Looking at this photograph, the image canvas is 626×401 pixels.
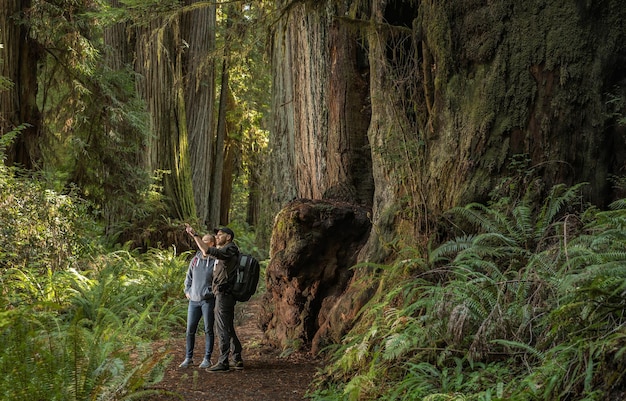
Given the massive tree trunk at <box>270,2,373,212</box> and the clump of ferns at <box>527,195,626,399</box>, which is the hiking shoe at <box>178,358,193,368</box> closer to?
the massive tree trunk at <box>270,2,373,212</box>

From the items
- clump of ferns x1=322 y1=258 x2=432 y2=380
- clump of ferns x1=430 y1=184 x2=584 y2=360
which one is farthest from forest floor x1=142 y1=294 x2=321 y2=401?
clump of ferns x1=430 y1=184 x2=584 y2=360

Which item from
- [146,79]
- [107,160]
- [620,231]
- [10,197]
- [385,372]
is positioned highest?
[146,79]

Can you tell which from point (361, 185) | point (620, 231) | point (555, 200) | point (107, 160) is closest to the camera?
point (620, 231)

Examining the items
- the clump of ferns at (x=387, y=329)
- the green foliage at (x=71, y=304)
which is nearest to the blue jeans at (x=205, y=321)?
the green foliage at (x=71, y=304)

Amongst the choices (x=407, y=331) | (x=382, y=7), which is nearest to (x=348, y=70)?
(x=382, y=7)

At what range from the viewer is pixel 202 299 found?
7930 millimetres

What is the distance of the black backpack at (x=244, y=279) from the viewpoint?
7727 mm

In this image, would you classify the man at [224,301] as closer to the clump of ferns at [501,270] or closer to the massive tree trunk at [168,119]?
the clump of ferns at [501,270]

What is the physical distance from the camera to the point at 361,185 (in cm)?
943

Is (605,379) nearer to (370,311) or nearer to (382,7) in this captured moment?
(370,311)

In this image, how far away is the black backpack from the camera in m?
7.73

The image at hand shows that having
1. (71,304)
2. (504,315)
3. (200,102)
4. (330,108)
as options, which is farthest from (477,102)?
(200,102)

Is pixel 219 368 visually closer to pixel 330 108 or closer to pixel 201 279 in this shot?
pixel 201 279

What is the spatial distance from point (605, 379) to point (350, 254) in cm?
484
